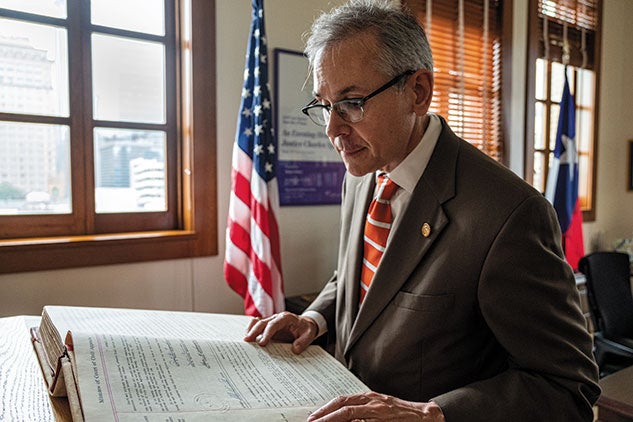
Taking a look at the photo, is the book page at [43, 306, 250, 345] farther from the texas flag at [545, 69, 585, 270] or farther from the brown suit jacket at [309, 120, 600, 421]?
the texas flag at [545, 69, 585, 270]

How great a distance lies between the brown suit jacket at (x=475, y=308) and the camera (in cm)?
80

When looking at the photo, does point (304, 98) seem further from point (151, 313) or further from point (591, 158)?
point (591, 158)

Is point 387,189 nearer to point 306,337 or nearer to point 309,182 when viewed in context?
point 306,337

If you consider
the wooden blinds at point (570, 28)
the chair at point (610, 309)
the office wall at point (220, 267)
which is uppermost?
the wooden blinds at point (570, 28)

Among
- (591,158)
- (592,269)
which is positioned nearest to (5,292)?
(592,269)

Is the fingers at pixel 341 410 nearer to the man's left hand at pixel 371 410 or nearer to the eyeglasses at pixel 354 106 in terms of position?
the man's left hand at pixel 371 410

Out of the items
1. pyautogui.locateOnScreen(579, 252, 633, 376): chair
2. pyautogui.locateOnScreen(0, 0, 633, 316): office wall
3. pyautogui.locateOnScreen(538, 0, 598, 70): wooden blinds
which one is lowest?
pyautogui.locateOnScreen(579, 252, 633, 376): chair

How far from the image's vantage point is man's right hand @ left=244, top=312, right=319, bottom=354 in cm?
98

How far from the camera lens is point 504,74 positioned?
365 centimetres

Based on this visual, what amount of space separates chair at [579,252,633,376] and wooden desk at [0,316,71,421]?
2.93m

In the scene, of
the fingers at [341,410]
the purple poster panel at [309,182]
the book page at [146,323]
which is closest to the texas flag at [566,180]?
the purple poster panel at [309,182]

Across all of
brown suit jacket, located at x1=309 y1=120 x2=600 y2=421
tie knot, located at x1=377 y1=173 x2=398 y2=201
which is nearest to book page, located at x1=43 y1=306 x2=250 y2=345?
brown suit jacket, located at x1=309 y1=120 x2=600 y2=421

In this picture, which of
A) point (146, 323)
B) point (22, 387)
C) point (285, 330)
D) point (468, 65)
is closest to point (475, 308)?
point (285, 330)

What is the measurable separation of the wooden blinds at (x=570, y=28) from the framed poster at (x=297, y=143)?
2268 millimetres
